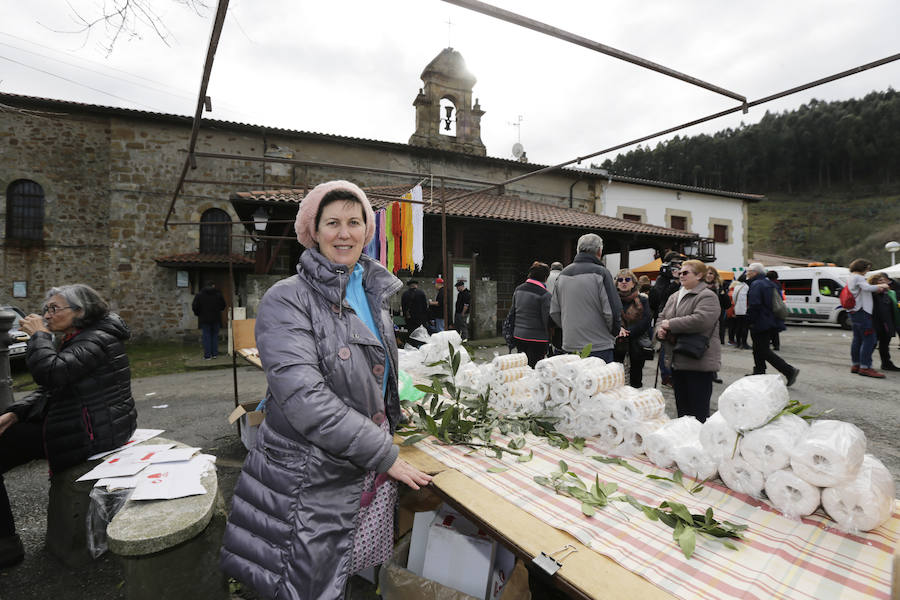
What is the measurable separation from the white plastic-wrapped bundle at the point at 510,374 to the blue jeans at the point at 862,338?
719cm

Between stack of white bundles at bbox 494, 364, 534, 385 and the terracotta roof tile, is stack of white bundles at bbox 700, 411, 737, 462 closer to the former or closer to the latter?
stack of white bundles at bbox 494, 364, 534, 385

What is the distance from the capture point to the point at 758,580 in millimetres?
1125

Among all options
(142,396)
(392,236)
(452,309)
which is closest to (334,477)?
(392,236)

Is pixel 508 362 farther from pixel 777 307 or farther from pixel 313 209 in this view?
pixel 777 307

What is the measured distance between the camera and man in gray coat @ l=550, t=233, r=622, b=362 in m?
4.08

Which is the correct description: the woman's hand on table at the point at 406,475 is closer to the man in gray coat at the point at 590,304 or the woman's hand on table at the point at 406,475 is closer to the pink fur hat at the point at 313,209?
the pink fur hat at the point at 313,209

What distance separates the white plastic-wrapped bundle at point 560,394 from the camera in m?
2.16

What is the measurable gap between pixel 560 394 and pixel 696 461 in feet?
2.27

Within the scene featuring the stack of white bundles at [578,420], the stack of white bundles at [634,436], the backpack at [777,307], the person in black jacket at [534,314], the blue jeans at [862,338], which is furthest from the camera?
the blue jeans at [862,338]

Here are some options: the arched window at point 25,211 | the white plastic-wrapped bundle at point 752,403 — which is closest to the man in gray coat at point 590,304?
the white plastic-wrapped bundle at point 752,403

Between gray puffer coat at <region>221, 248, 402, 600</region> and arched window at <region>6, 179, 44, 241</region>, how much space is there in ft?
54.8

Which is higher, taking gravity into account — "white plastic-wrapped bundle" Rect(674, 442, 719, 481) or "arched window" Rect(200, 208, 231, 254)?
"arched window" Rect(200, 208, 231, 254)

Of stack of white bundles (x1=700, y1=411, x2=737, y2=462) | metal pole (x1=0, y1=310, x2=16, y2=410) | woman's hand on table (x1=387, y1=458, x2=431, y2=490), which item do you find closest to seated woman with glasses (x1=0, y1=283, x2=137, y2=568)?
metal pole (x1=0, y1=310, x2=16, y2=410)

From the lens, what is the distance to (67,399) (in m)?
2.48
